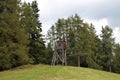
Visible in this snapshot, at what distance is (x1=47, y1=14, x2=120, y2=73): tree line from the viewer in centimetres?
6369

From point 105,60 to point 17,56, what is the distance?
33.7 m

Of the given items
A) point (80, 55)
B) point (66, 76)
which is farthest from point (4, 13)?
point (80, 55)

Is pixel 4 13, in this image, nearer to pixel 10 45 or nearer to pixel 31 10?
pixel 10 45

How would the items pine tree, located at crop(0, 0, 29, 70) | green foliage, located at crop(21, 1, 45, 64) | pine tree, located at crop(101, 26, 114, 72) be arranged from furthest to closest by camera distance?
pine tree, located at crop(101, 26, 114, 72), green foliage, located at crop(21, 1, 45, 64), pine tree, located at crop(0, 0, 29, 70)

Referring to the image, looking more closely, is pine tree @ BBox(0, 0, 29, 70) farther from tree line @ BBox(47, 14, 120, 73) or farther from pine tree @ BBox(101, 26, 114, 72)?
pine tree @ BBox(101, 26, 114, 72)

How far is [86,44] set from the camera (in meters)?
64.1

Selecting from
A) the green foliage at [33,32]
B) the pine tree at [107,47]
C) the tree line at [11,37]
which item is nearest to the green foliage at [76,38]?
the pine tree at [107,47]

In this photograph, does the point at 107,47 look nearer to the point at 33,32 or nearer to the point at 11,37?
the point at 33,32

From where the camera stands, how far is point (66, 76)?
A: 2877 centimetres

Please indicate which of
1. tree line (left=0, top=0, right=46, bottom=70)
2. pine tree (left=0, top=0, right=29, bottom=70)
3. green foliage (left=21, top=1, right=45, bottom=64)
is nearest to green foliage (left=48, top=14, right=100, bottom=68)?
green foliage (left=21, top=1, right=45, bottom=64)

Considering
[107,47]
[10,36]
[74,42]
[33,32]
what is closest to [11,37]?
[10,36]

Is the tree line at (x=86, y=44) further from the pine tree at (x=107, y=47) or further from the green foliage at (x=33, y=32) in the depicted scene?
the green foliage at (x=33, y=32)

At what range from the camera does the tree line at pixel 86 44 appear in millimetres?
63688

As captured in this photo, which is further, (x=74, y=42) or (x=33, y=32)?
(x=74, y=42)
